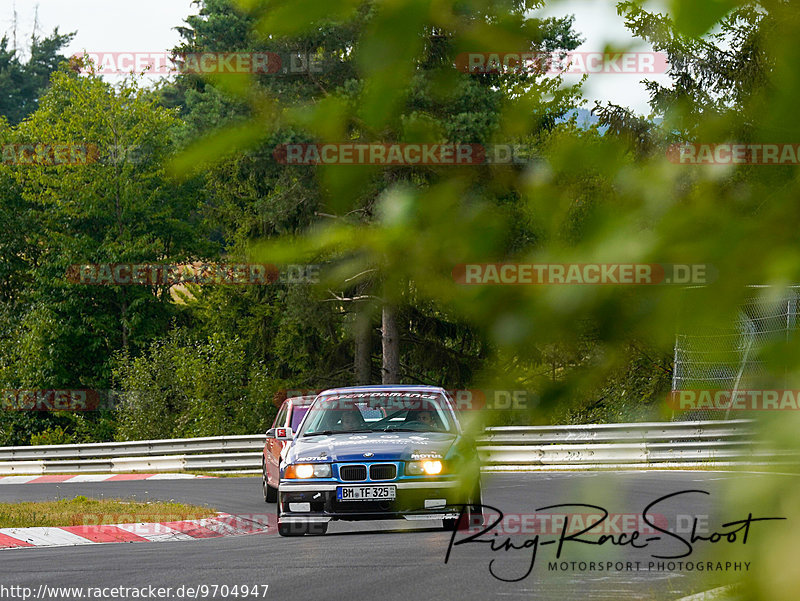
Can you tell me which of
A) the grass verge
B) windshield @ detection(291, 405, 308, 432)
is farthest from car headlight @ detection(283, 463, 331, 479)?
windshield @ detection(291, 405, 308, 432)

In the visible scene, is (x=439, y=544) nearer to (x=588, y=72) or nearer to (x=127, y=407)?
(x=588, y=72)

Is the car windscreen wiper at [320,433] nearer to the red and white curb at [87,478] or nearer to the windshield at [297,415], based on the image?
the windshield at [297,415]

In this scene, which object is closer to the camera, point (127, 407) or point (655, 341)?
point (655, 341)

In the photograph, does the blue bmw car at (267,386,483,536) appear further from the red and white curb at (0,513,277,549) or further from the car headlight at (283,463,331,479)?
the red and white curb at (0,513,277,549)

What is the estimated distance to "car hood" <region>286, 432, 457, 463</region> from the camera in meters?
10.6

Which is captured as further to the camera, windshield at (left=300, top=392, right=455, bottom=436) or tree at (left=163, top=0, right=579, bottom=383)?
windshield at (left=300, top=392, right=455, bottom=436)

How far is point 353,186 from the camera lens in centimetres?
193

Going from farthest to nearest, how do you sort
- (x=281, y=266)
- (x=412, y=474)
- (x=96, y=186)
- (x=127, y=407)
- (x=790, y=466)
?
(x=96, y=186) → (x=127, y=407) → (x=412, y=474) → (x=281, y=266) → (x=790, y=466)

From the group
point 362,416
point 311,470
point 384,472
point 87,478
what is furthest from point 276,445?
point 87,478

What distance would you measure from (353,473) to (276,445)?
16.1 ft

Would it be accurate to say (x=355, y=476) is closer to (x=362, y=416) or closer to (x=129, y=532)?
(x=362, y=416)

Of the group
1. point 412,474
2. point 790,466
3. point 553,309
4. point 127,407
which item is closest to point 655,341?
point 553,309

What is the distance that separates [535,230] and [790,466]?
51cm

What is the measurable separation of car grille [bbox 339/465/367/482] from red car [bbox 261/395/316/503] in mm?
4474
